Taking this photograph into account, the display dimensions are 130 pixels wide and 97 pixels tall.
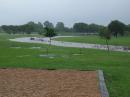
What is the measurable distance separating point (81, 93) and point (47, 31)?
28179 millimetres

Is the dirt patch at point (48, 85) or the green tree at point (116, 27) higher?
the green tree at point (116, 27)

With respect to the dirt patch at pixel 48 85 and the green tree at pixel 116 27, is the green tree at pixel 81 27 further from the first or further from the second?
the dirt patch at pixel 48 85

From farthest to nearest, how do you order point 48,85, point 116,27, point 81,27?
point 81,27 < point 116,27 < point 48,85

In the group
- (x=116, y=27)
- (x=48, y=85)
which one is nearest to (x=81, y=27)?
(x=116, y=27)

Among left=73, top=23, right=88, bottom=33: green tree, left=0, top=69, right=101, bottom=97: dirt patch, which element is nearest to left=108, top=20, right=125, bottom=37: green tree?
left=73, top=23, right=88, bottom=33: green tree

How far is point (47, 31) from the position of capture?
126ft

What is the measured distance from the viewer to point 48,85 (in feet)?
40.1

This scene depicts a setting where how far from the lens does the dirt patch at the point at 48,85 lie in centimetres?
1051

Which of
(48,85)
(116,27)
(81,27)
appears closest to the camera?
(48,85)

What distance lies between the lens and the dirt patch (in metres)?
10.5

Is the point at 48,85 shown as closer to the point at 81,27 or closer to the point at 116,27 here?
the point at 116,27

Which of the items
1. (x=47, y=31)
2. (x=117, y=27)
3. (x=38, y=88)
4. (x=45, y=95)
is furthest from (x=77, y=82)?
(x=117, y=27)

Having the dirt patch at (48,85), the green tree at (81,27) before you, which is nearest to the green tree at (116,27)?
the green tree at (81,27)

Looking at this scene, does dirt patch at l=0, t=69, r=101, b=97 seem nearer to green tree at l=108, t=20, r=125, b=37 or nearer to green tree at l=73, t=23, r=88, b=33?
green tree at l=108, t=20, r=125, b=37
